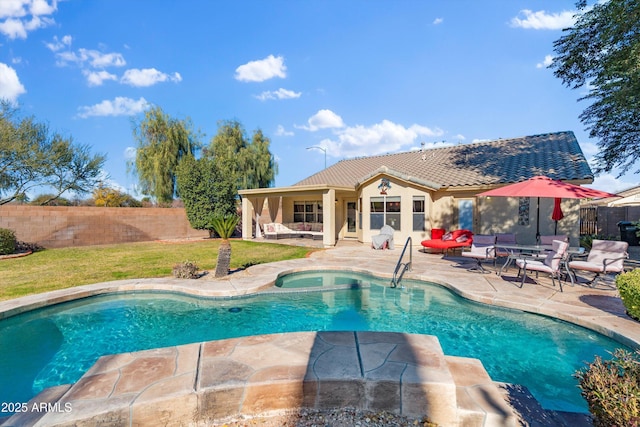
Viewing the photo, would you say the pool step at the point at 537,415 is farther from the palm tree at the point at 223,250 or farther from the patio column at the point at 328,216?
the patio column at the point at 328,216

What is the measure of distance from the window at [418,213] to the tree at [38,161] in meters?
22.5

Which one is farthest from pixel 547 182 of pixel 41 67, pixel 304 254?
pixel 41 67

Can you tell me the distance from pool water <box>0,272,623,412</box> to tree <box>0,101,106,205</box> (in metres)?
17.1

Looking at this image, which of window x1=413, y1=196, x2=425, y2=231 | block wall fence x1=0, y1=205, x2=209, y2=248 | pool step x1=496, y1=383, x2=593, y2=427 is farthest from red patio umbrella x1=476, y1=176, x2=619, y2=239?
block wall fence x1=0, y1=205, x2=209, y2=248

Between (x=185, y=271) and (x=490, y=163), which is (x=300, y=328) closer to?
(x=185, y=271)

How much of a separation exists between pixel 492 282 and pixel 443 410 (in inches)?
240

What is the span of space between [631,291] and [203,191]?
20394 millimetres


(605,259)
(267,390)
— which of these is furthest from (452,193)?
(267,390)

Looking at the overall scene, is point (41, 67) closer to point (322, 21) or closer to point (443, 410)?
point (322, 21)

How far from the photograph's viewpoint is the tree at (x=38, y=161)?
18.2 metres

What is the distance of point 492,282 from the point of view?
8195mm

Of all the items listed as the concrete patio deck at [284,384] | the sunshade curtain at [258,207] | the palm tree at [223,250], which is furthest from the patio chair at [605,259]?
the sunshade curtain at [258,207]

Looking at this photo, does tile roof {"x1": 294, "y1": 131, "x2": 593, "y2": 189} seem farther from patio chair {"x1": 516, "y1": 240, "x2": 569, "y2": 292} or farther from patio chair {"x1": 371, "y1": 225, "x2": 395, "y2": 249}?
patio chair {"x1": 516, "y1": 240, "x2": 569, "y2": 292}

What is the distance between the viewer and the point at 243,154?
27297mm
